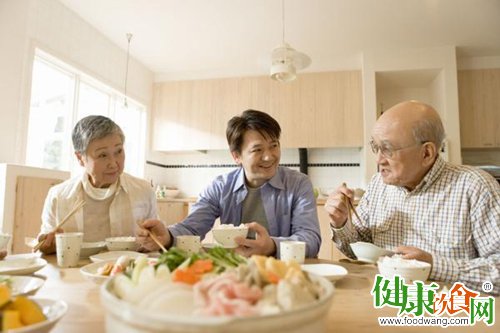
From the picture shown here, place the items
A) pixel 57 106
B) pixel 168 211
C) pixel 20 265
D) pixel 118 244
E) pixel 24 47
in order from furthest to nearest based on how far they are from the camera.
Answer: pixel 168 211 < pixel 57 106 < pixel 24 47 < pixel 118 244 < pixel 20 265

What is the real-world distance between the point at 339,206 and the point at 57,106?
3305mm

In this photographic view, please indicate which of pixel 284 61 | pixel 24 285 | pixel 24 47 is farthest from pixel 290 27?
pixel 24 285

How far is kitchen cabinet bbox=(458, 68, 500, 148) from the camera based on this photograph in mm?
4160

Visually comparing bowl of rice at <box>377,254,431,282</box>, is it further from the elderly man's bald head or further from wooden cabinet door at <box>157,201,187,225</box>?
wooden cabinet door at <box>157,201,187,225</box>

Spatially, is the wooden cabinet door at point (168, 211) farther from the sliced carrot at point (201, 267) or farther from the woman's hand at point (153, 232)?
the sliced carrot at point (201, 267)

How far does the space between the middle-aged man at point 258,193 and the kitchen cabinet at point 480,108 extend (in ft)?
12.1

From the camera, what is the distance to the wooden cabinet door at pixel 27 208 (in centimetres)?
247

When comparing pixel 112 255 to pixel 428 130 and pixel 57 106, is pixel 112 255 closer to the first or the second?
pixel 428 130

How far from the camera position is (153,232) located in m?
1.29

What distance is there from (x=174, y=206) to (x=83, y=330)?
3872 mm

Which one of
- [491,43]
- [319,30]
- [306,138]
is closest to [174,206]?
[306,138]

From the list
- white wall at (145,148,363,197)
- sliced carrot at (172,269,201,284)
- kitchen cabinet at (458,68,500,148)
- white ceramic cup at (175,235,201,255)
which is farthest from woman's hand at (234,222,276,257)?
kitchen cabinet at (458,68,500,148)

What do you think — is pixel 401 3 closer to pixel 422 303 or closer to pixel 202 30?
pixel 202 30

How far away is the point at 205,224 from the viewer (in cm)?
161
